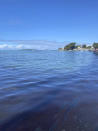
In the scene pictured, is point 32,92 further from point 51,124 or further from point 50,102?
point 51,124

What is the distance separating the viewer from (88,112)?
3.49m

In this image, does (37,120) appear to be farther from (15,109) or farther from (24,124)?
(15,109)

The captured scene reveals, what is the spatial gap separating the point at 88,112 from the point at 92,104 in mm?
602

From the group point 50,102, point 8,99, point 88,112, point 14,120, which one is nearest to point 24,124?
point 14,120

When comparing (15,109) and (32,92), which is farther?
(32,92)

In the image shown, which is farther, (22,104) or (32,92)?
(32,92)

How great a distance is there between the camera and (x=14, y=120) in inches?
122

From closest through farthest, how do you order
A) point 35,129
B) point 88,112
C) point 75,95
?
point 35,129, point 88,112, point 75,95

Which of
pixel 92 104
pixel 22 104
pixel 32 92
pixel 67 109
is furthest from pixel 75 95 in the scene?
pixel 22 104

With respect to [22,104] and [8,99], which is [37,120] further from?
[8,99]

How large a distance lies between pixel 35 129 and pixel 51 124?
1.57 feet

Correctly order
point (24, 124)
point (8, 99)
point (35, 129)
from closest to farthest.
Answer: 1. point (35, 129)
2. point (24, 124)
3. point (8, 99)

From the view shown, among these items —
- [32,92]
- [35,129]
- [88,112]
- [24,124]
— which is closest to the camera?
[35,129]

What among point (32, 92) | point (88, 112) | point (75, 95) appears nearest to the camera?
point (88, 112)
